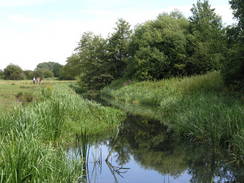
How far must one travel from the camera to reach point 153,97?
1984 centimetres

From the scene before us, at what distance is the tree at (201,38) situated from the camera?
85.1ft

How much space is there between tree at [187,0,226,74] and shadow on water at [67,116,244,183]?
15.6 metres

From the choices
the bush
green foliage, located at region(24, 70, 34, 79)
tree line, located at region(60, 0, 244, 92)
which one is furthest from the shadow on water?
green foliage, located at region(24, 70, 34, 79)

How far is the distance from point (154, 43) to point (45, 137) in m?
23.4

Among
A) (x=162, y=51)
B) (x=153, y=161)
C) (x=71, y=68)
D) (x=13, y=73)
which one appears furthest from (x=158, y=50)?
(x=13, y=73)

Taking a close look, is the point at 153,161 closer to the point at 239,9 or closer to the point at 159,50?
the point at 239,9

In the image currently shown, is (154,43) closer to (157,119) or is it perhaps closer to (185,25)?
(185,25)

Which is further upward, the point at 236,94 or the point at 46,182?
the point at 236,94

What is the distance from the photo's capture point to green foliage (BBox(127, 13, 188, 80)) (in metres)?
28.8

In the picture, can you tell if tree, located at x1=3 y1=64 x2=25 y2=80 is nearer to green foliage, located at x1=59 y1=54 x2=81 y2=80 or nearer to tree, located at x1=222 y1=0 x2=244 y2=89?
green foliage, located at x1=59 y1=54 x2=81 y2=80

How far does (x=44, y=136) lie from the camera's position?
8344 millimetres

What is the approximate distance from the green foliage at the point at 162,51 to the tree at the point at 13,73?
4150 cm

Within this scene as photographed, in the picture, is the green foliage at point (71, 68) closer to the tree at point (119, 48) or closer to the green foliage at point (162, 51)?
the tree at point (119, 48)

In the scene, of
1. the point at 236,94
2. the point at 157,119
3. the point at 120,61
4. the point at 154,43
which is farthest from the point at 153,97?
the point at 120,61
